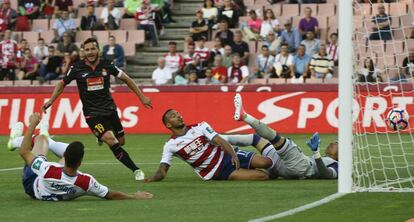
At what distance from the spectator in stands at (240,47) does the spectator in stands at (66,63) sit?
4.50 meters

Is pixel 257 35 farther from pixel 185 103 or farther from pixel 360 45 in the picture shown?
pixel 360 45

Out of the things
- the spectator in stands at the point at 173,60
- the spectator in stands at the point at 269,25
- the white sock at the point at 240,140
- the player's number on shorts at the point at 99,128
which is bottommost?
Answer: the white sock at the point at 240,140

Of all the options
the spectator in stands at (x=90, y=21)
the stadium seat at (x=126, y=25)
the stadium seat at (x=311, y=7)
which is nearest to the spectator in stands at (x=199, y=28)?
the stadium seat at (x=126, y=25)

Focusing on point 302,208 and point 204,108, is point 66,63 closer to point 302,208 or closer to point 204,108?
point 204,108

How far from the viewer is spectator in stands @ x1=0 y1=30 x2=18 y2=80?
3148 cm

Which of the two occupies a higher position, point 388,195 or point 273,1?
point 273,1

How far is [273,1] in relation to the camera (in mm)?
31859

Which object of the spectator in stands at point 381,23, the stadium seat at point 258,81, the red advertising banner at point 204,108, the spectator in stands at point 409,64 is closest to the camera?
the spectator in stands at point 381,23

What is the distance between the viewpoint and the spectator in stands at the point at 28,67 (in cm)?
3131

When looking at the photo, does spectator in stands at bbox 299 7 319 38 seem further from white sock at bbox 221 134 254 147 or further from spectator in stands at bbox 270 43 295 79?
white sock at bbox 221 134 254 147

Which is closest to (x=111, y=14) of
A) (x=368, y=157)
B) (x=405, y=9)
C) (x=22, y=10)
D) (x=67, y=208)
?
(x=22, y=10)

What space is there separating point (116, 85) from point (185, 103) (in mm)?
2048

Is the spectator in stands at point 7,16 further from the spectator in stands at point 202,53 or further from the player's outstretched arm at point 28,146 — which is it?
the player's outstretched arm at point 28,146

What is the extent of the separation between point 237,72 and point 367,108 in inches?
308
